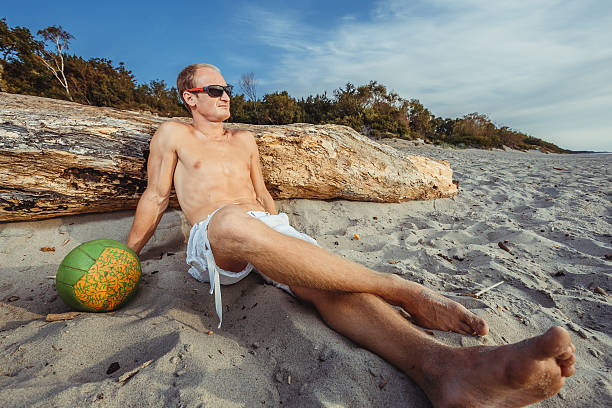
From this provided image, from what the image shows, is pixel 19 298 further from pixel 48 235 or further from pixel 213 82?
pixel 213 82

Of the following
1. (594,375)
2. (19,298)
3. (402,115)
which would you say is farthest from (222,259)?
(402,115)

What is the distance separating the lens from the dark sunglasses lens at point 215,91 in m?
2.69

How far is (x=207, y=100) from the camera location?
2.72 meters

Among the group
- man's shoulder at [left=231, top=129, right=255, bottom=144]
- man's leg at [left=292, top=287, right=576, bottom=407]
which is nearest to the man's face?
man's shoulder at [left=231, top=129, right=255, bottom=144]

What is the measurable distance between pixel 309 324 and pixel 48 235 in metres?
3.00

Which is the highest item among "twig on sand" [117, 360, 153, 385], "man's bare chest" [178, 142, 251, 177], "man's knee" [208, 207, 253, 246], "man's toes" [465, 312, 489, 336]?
"man's bare chest" [178, 142, 251, 177]

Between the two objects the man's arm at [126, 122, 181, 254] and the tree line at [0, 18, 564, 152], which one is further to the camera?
the tree line at [0, 18, 564, 152]

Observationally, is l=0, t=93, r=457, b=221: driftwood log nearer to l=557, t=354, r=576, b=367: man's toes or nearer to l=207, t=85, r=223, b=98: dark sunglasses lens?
l=207, t=85, r=223, b=98: dark sunglasses lens

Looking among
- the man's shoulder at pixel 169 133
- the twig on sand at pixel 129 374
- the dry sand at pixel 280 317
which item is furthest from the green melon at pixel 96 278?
the man's shoulder at pixel 169 133

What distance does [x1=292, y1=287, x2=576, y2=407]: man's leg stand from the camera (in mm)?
1002

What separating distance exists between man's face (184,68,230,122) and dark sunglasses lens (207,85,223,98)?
0.09 feet

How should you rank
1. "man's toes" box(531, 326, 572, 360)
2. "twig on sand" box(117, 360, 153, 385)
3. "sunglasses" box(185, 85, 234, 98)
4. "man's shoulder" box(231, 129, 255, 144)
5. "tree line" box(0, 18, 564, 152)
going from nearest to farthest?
"man's toes" box(531, 326, 572, 360)
"twig on sand" box(117, 360, 153, 385)
"sunglasses" box(185, 85, 234, 98)
"man's shoulder" box(231, 129, 255, 144)
"tree line" box(0, 18, 564, 152)

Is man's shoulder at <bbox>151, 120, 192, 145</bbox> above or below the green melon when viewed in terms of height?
above

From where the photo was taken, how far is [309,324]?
1674 mm
